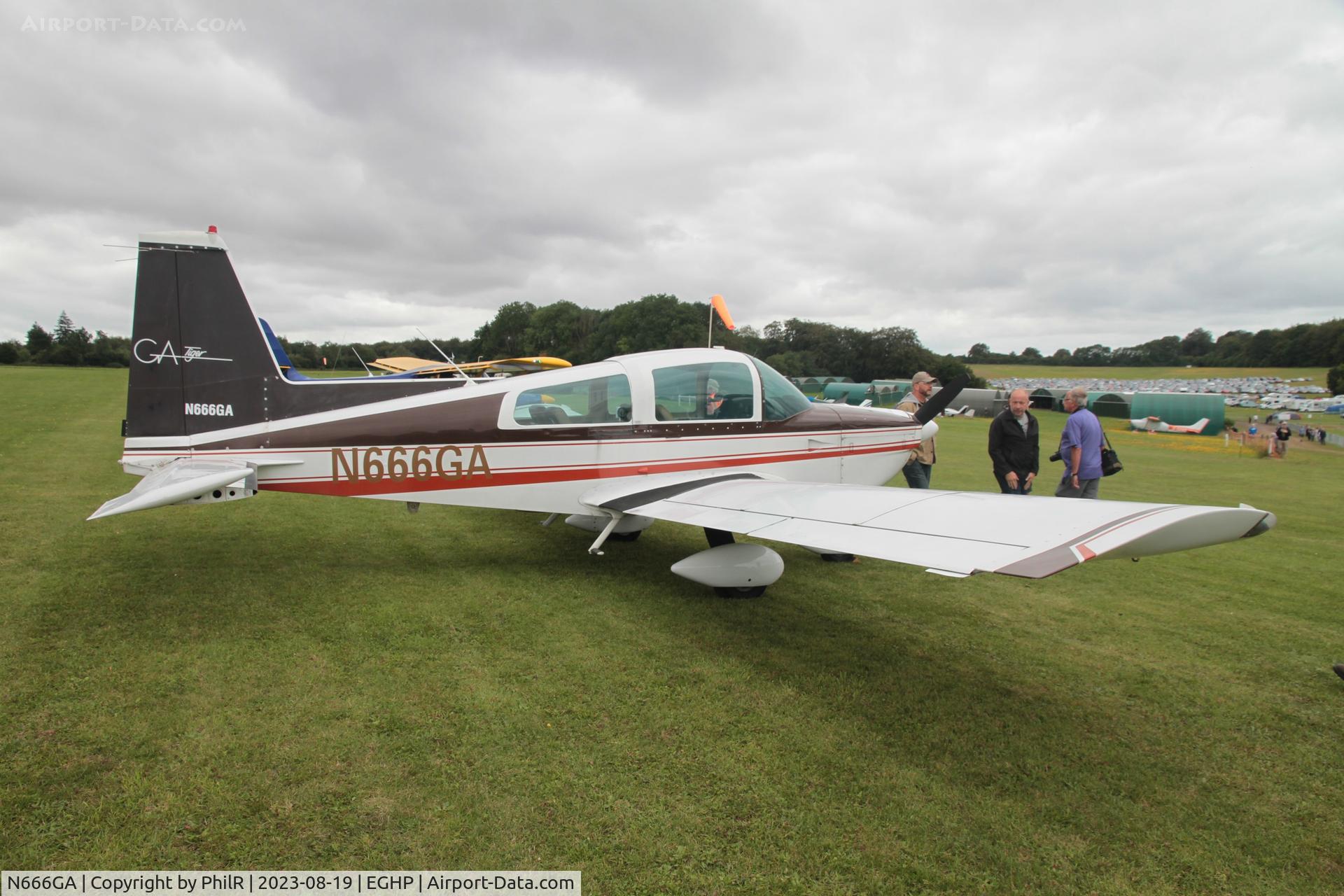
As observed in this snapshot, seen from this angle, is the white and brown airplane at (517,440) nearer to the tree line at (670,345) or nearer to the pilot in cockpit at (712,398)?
the pilot in cockpit at (712,398)

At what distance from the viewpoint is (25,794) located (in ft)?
8.31

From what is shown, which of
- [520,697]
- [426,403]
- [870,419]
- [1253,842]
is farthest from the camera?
[870,419]

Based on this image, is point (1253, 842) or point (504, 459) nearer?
point (1253, 842)

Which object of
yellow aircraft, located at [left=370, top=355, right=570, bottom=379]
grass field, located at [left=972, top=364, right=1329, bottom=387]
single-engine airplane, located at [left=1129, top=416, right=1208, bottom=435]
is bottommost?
single-engine airplane, located at [left=1129, top=416, right=1208, bottom=435]

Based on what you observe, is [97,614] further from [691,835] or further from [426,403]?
[691,835]

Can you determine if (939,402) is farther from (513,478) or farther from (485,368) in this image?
(485,368)

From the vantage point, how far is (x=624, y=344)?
6650cm

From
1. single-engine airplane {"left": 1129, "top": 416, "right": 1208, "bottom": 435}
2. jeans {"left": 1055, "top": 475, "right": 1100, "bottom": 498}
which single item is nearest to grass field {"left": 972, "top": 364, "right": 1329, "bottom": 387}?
single-engine airplane {"left": 1129, "top": 416, "right": 1208, "bottom": 435}

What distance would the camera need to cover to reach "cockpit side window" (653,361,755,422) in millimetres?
5738

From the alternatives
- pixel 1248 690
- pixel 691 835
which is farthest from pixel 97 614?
pixel 1248 690

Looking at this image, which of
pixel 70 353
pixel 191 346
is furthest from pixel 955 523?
pixel 70 353

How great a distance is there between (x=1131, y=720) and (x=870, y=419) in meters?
3.50

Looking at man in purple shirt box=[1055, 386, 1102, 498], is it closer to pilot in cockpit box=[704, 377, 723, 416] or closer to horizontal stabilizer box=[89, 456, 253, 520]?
pilot in cockpit box=[704, 377, 723, 416]

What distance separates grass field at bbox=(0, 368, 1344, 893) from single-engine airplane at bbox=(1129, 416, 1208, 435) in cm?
2959
